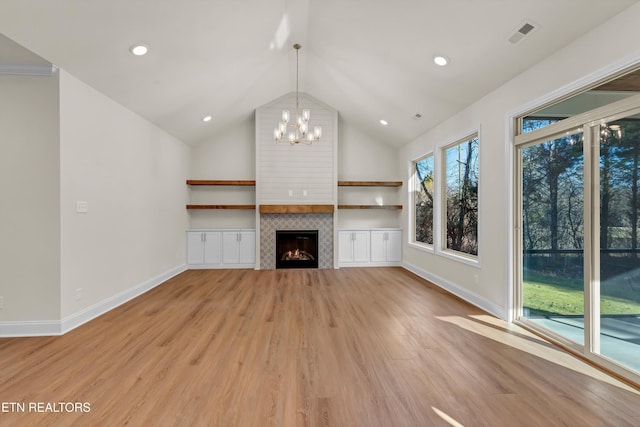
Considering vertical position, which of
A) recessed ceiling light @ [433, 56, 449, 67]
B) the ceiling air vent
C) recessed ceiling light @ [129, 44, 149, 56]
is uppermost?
recessed ceiling light @ [433, 56, 449, 67]

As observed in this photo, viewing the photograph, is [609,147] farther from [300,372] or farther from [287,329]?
[287,329]

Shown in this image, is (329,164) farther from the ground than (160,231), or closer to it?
farther from the ground

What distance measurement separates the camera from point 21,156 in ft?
9.43

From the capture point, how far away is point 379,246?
6.59 m

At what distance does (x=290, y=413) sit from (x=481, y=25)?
355 cm

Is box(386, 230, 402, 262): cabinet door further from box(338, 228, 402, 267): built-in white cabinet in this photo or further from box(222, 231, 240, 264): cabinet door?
box(222, 231, 240, 264): cabinet door

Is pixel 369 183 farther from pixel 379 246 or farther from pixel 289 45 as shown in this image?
pixel 289 45

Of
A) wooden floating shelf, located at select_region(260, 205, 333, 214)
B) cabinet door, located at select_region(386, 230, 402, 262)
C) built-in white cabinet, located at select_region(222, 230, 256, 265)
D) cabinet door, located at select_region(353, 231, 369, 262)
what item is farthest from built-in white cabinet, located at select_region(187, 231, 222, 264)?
cabinet door, located at select_region(386, 230, 402, 262)

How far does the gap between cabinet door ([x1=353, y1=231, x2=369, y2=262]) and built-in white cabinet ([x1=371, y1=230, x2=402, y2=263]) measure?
0.45 feet

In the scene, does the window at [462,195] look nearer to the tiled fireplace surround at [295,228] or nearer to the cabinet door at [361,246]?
the cabinet door at [361,246]

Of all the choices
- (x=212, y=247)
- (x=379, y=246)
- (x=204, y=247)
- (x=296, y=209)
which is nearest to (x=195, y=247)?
(x=204, y=247)

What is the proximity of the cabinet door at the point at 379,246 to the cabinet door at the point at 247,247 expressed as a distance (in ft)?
8.75

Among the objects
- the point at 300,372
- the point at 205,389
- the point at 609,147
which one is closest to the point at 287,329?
the point at 300,372

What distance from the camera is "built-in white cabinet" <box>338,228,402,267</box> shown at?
6535 mm
